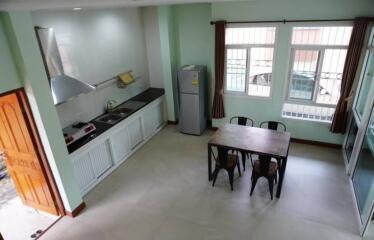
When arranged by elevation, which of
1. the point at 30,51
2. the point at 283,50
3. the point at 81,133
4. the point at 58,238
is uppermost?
the point at 30,51

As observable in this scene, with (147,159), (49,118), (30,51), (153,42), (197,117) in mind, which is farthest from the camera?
(153,42)

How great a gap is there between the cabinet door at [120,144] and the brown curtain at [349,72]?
407 cm

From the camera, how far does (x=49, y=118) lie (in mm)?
3143

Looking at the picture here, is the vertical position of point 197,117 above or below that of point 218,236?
above

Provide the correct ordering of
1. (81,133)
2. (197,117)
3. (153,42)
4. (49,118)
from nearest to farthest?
(49,118) → (81,133) → (197,117) → (153,42)

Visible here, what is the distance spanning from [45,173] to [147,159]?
196cm

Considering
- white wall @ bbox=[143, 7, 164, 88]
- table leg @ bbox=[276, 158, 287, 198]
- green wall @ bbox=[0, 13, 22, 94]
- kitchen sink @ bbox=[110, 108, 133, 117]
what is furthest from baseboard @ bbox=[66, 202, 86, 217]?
white wall @ bbox=[143, 7, 164, 88]

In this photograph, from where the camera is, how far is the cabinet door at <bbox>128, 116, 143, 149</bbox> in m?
5.07

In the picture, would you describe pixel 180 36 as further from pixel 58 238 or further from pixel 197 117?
pixel 58 238

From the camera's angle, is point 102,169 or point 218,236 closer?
point 218,236

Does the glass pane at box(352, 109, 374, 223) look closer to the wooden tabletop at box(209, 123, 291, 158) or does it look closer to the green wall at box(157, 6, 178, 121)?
the wooden tabletop at box(209, 123, 291, 158)

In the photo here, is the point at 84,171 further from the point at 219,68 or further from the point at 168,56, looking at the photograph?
the point at 219,68

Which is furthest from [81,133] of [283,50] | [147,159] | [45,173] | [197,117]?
[283,50]

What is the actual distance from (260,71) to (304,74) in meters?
0.84
